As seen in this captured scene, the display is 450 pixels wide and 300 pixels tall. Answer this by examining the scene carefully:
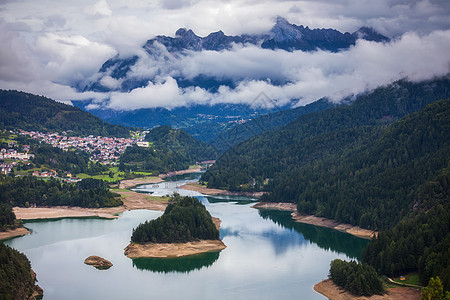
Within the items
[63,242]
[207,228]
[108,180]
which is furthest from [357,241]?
[108,180]

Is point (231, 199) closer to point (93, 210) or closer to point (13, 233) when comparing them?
point (93, 210)

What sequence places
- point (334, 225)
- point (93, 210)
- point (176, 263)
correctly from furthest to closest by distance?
point (93, 210) < point (334, 225) < point (176, 263)

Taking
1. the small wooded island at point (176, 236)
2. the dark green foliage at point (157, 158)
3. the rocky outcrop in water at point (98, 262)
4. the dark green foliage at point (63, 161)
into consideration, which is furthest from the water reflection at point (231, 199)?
the rocky outcrop in water at point (98, 262)

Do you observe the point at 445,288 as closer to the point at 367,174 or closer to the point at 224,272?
the point at 224,272

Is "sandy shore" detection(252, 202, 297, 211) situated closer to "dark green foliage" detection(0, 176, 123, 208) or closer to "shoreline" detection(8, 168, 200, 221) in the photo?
"shoreline" detection(8, 168, 200, 221)

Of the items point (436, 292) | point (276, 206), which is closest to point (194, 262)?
point (436, 292)

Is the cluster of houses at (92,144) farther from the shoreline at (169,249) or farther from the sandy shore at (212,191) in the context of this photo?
the shoreline at (169,249)
